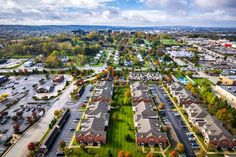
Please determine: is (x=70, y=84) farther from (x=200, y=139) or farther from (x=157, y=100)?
(x=200, y=139)

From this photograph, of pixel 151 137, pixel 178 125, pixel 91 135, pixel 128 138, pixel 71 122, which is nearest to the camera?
pixel 151 137

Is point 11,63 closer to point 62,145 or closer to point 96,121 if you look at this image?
point 96,121

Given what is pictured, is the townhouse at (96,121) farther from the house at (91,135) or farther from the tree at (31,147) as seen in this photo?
the tree at (31,147)

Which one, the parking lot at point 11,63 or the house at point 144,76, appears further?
the parking lot at point 11,63

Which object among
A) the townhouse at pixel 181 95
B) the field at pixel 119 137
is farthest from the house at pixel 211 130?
the field at pixel 119 137

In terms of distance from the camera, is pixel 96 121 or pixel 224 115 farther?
pixel 224 115

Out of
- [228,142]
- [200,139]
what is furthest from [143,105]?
[228,142]

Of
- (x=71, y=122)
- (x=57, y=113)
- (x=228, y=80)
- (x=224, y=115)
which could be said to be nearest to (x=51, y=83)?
(x=57, y=113)
